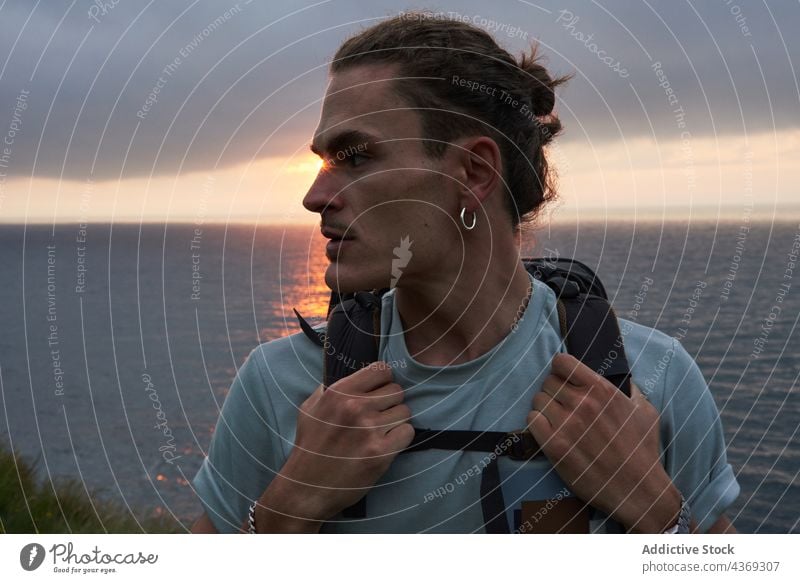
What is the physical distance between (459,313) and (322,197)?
783 millimetres

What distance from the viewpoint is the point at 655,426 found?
334 centimetres

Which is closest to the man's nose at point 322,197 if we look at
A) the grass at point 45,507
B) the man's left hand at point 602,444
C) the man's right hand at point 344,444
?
the man's right hand at point 344,444

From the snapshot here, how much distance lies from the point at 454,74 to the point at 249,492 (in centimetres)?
204

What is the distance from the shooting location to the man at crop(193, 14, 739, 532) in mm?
3273

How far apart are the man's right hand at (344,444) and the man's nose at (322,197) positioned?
2.22 ft

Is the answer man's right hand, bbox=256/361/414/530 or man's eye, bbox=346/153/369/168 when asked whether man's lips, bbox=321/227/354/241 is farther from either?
man's right hand, bbox=256/361/414/530

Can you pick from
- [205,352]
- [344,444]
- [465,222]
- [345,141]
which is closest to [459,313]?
[465,222]

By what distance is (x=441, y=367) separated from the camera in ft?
11.2

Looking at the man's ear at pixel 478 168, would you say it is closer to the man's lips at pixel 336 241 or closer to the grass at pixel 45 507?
the man's lips at pixel 336 241

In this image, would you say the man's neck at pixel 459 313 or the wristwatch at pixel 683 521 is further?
the man's neck at pixel 459 313

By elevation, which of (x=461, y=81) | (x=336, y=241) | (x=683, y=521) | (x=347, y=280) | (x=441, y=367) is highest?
(x=461, y=81)

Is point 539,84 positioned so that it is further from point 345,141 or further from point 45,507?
point 45,507

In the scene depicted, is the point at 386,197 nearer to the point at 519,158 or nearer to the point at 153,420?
the point at 519,158

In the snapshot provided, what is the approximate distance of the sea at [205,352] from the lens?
37.1 metres
